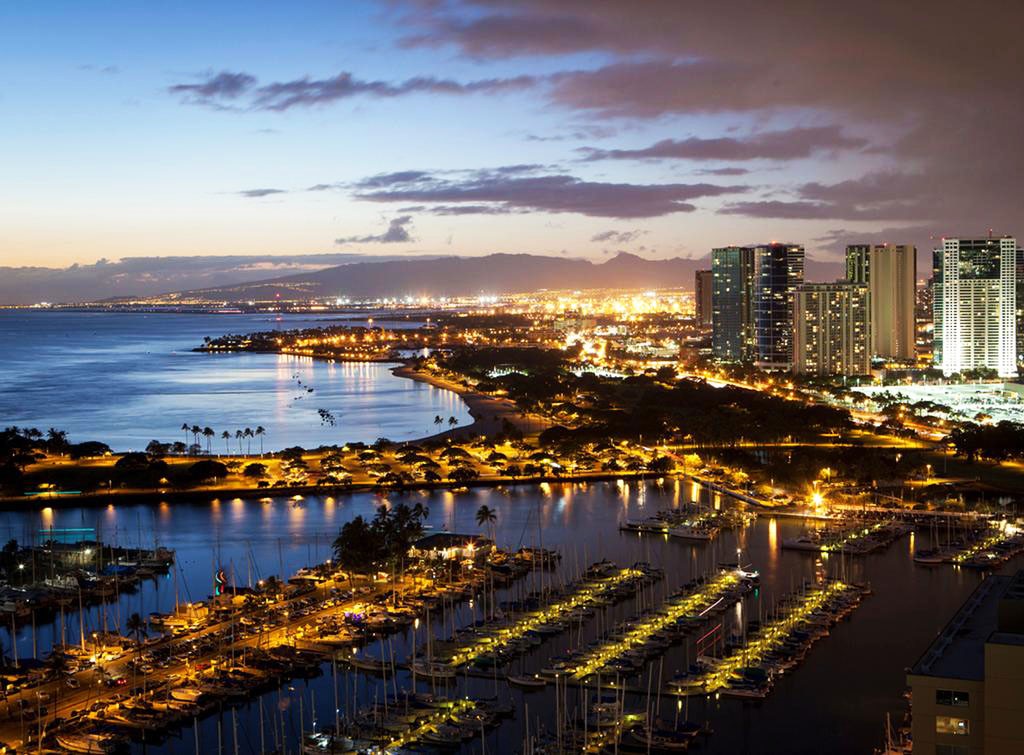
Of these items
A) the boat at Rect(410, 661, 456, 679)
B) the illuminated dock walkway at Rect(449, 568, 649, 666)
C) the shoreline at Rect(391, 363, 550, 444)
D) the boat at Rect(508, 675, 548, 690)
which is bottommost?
the boat at Rect(508, 675, 548, 690)

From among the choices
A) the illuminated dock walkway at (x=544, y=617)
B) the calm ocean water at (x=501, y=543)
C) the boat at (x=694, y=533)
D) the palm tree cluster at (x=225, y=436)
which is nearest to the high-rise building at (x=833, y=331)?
the calm ocean water at (x=501, y=543)

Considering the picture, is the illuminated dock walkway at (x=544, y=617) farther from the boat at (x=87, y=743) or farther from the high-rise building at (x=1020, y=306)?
the high-rise building at (x=1020, y=306)

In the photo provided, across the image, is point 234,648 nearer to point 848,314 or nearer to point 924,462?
point 924,462

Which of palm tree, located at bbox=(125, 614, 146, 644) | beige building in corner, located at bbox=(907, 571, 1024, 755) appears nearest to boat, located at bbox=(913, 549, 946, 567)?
beige building in corner, located at bbox=(907, 571, 1024, 755)

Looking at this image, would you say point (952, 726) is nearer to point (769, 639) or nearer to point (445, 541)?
point (769, 639)

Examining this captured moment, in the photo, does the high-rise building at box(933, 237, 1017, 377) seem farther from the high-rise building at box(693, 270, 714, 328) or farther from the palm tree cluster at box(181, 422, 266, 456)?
the high-rise building at box(693, 270, 714, 328)

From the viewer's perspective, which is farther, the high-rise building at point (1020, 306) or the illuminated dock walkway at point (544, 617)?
the high-rise building at point (1020, 306)
